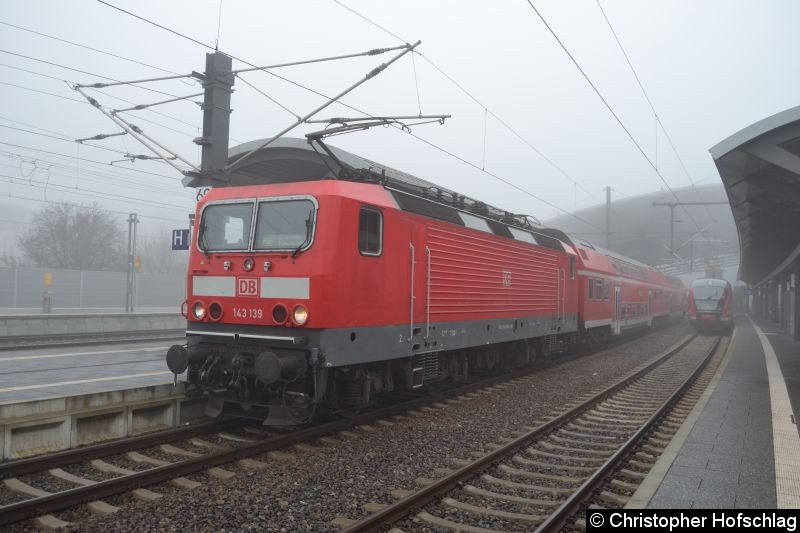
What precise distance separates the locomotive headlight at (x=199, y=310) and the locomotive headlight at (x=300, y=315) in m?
1.67

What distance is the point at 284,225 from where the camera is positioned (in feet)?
27.1

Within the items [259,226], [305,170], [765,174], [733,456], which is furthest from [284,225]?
[765,174]

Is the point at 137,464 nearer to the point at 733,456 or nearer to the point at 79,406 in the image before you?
the point at 79,406

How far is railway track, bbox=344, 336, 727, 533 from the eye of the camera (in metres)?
5.43

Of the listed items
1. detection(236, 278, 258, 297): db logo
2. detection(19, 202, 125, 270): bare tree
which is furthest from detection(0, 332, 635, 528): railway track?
detection(19, 202, 125, 270): bare tree


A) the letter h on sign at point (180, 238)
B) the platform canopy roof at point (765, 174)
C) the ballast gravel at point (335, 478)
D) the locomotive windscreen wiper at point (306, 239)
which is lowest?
the ballast gravel at point (335, 478)

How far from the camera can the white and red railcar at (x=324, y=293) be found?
7.75m

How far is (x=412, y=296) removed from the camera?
945cm

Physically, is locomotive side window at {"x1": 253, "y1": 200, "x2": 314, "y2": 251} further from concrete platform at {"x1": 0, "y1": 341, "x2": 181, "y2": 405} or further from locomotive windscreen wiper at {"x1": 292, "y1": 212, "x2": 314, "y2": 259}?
concrete platform at {"x1": 0, "y1": 341, "x2": 181, "y2": 405}

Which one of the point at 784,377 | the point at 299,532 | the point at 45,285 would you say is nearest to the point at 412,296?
the point at 299,532

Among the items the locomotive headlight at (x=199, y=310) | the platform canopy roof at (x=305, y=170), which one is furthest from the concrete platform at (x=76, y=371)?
the platform canopy roof at (x=305, y=170)

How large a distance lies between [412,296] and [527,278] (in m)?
5.73

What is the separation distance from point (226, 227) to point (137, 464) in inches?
137

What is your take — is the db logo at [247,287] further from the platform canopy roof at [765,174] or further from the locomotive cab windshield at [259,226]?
the platform canopy roof at [765,174]
